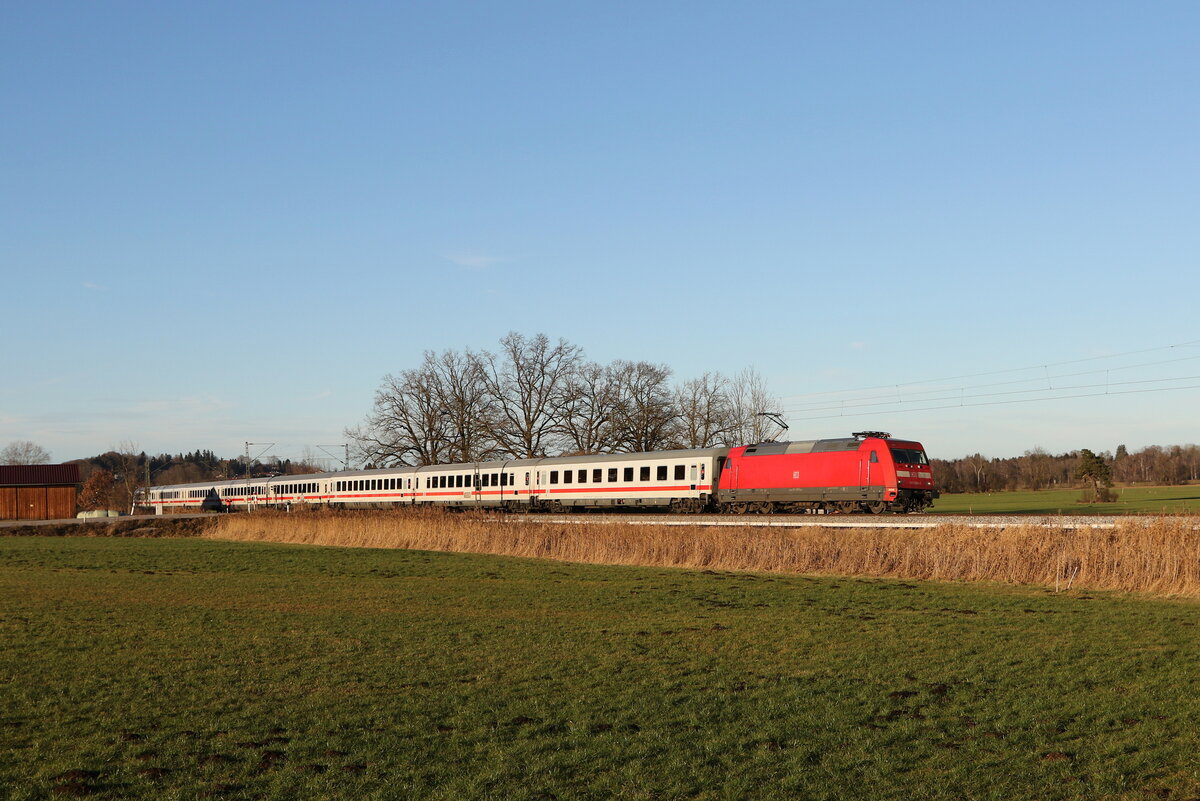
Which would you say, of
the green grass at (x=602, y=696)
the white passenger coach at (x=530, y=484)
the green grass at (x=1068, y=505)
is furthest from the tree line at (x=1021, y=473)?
the green grass at (x=602, y=696)

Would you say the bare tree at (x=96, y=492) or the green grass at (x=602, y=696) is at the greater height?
the bare tree at (x=96, y=492)

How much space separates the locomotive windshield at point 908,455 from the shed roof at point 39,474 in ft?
220

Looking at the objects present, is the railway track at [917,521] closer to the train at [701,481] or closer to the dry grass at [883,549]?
the dry grass at [883,549]

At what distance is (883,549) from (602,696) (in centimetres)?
1552

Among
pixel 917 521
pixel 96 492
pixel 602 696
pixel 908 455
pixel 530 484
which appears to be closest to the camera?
pixel 602 696

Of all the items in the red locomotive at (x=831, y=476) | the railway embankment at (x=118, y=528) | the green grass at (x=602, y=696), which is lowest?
the green grass at (x=602, y=696)

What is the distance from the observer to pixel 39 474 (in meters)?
81.7

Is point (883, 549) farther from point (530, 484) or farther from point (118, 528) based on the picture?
point (118, 528)

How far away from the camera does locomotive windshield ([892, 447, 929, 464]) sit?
39350 mm

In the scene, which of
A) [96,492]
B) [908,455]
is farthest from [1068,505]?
[96,492]

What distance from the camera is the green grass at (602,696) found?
764cm

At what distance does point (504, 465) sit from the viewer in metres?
57.0

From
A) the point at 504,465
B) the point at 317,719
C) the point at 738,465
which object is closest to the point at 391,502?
the point at 504,465

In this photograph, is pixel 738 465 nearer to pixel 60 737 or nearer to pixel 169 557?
pixel 169 557
